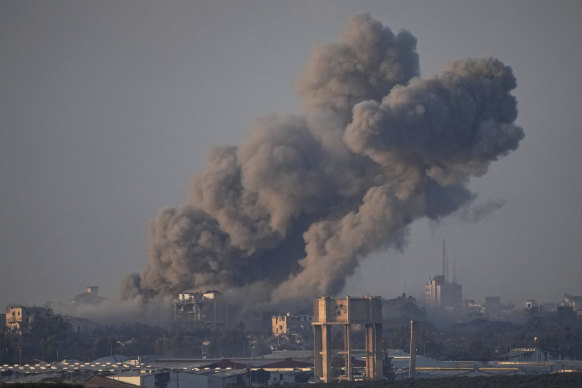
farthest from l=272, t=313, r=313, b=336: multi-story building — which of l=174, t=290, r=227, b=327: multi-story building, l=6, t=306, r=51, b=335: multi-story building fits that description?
l=6, t=306, r=51, b=335: multi-story building

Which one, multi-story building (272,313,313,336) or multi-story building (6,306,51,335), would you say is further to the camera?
multi-story building (6,306,51,335)

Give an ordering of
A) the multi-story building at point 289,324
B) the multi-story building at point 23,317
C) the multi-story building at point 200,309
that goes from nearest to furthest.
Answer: the multi-story building at point 200,309, the multi-story building at point 289,324, the multi-story building at point 23,317

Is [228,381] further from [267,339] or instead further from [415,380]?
[267,339]

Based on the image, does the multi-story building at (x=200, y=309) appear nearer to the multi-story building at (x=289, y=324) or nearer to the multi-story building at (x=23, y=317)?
the multi-story building at (x=289, y=324)

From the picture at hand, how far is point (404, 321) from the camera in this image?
15012 cm

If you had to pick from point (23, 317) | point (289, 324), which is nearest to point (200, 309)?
point (289, 324)

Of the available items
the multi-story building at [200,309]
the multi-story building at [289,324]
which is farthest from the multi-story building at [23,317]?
the multi-story building at [289,324]

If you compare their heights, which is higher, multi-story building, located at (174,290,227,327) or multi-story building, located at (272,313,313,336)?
multi-story building, located at (174,290,227,327)

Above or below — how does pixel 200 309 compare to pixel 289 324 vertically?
above

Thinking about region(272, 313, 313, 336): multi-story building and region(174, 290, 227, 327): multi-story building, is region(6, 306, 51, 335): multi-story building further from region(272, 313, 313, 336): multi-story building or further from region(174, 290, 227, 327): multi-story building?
region(272, 313, 313, 336): multi-story building

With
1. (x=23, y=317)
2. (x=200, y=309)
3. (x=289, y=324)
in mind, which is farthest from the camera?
(x=23, y=317)

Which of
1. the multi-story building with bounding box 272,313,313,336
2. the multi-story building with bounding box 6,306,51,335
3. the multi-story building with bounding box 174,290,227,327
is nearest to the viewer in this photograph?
the multi-story building with bounding box 174,290,227,327

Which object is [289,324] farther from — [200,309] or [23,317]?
[23,317]

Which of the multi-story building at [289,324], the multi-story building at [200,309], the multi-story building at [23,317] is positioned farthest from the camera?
the multi-story building at [23,317]
